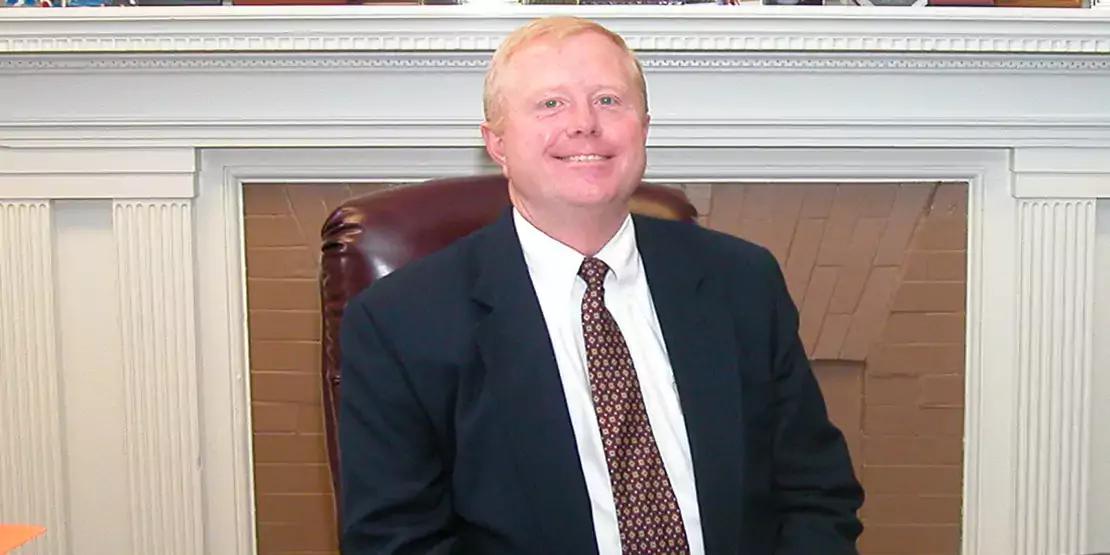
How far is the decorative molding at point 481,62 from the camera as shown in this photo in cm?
209

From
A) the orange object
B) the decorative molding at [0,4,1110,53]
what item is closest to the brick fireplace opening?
the decorative molding at [0,4,1110,53]

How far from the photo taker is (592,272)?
1.37 m

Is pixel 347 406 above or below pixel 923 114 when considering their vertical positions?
below

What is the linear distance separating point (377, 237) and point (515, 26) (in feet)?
2.44

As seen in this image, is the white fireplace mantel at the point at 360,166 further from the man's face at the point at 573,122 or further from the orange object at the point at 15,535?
the orange object at the point at 15,535

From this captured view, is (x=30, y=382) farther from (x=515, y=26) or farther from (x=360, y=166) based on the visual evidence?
(x=515, y=26)

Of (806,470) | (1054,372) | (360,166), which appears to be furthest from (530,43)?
(1054,372)

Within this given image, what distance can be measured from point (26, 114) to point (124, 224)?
26cm

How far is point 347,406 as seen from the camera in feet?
4.29

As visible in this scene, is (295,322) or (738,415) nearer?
(738,415)

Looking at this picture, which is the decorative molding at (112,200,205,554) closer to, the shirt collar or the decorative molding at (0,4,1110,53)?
the decorative molding at (0,4,1110,53)

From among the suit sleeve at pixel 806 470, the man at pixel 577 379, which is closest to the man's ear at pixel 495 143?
the man at pixel 577 379

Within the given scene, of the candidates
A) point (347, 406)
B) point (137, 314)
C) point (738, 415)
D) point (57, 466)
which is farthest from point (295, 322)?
point (738, 415)

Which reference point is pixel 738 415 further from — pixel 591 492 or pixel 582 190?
pixel 582 190
